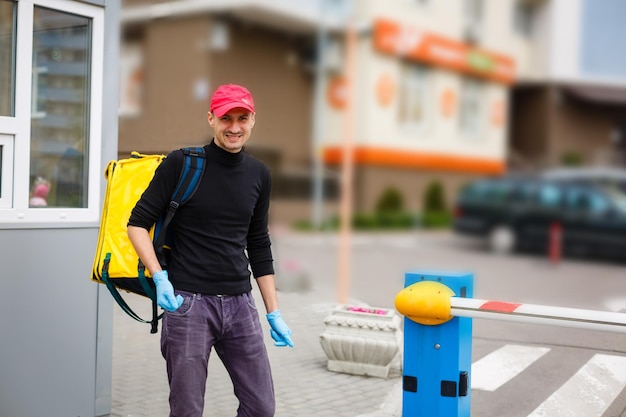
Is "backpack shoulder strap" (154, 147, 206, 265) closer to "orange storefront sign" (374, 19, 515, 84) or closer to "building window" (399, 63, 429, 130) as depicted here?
"orange storefront sign" (374, 19, 515, 84)

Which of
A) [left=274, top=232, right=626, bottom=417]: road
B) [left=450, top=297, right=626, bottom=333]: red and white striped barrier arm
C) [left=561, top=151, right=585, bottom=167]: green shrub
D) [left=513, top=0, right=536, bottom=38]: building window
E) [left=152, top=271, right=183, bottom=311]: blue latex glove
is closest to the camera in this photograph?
[left=152, top=271, right=183, bottom=311]: blue latex glove

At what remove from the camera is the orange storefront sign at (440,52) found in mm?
27047

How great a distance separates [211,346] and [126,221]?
0.69 meters

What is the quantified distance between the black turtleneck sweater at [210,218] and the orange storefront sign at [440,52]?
Result: 2395 cm

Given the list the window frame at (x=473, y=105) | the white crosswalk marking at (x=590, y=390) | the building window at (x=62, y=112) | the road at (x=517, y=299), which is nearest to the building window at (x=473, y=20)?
the window frame at (x=473, y=105)

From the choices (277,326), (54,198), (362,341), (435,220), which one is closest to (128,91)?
(54,198)

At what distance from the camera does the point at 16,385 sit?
165 inches

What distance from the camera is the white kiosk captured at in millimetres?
4207

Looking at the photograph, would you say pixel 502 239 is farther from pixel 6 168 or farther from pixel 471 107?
pixel 471 107

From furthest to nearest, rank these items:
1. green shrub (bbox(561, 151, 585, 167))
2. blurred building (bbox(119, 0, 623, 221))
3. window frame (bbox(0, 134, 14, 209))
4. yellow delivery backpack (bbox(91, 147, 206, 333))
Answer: green shrub (bbox(561, 151, 585, 167)) → blurred building (bbox(119, 0, 623, 221)) → window frame (bbox(0, 134, 14, 209)) → yellow delivery backpack (bbox(91, 147, 206, 333))

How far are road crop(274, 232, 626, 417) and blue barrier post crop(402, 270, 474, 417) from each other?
96 cm

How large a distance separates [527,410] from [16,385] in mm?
3131

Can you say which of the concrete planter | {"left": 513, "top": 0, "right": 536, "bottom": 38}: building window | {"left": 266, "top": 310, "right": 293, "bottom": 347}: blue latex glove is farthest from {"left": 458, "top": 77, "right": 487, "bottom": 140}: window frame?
{"left": 266, "top": 310, "right": 293, "bottom": 347}: blue latex glove

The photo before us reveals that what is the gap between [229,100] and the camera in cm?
339
